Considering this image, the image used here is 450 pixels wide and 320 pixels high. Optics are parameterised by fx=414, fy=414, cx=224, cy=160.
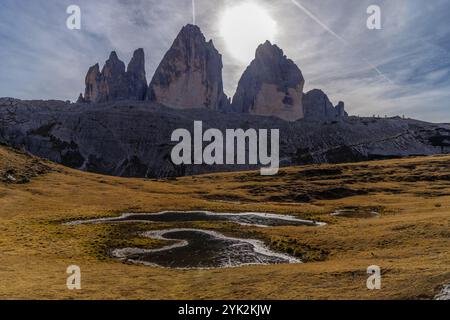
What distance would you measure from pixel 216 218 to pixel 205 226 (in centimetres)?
904

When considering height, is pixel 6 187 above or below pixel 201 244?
above

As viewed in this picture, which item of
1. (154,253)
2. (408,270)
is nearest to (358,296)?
(408,270)

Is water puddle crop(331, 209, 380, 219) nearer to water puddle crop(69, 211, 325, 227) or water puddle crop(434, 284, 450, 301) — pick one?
water puddle crop(69, 211, 325, 227)

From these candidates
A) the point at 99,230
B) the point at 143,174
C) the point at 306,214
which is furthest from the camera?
the point at 143,174

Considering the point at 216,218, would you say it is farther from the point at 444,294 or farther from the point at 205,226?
the point at 444,294

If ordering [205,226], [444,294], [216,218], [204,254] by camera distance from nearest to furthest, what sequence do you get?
1. [444,294]
2. [204,254]
3. [205,226]
4. [216,218]

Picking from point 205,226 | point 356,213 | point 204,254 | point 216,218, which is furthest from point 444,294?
point 356,213

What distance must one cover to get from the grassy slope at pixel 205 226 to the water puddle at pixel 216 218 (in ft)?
12.4

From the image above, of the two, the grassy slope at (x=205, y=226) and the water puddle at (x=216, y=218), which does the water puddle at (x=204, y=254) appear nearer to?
the grassy slope at (x=205, y=226)

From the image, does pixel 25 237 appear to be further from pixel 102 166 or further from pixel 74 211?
pixel 102 166

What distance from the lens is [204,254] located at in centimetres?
4034

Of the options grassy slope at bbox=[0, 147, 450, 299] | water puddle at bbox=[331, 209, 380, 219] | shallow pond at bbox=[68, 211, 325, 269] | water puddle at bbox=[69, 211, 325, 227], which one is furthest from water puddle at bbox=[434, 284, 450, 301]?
water puddle at bbox=[331, 209, 380, 219]

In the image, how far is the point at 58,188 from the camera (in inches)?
3361
